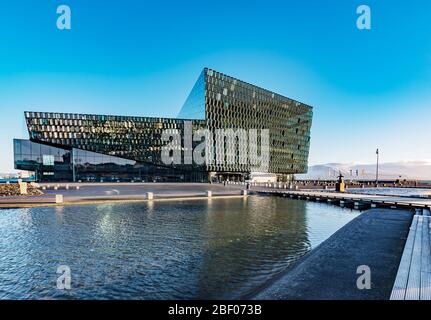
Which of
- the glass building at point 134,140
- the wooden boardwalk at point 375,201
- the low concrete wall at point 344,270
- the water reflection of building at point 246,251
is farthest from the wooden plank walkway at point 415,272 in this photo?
the glass building at point 134,140

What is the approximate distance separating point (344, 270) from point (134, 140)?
7671 cm

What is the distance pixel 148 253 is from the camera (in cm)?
1070

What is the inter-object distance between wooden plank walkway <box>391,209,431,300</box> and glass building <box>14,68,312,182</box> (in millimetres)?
69274

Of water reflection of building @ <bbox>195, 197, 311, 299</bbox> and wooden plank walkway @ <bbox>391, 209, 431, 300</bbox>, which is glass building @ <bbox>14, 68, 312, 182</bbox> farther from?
wooden plank walkway @ <bbox>391, 209, 431, 300</bbox>

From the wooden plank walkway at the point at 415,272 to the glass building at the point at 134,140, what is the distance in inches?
2727

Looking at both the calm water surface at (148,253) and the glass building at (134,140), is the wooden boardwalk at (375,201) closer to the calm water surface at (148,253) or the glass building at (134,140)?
the calm water surface at (148,253)

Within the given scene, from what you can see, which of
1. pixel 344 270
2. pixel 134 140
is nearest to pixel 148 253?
Result: pixel 344 270

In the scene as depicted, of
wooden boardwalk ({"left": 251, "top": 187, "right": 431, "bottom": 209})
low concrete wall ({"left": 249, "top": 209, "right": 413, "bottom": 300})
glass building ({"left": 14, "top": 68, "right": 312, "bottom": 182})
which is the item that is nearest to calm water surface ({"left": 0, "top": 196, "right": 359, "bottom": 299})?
low concrete wall ({"left": 249, "top": 209, "right": 413, "bottom": 300})

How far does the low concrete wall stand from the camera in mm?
6090

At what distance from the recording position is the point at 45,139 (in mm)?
71188

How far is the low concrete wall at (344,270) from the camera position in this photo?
609cm
